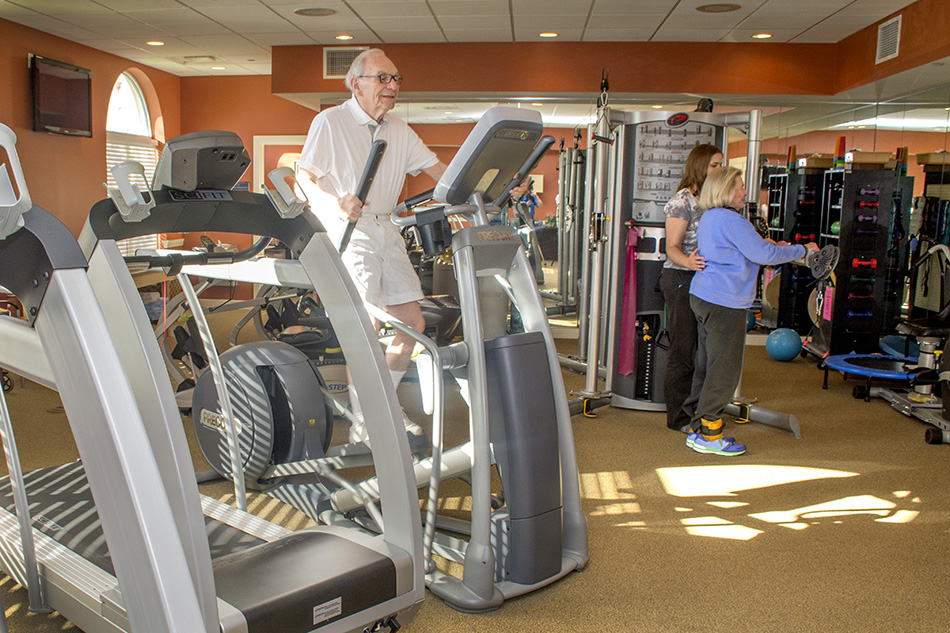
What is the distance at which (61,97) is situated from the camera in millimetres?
7020

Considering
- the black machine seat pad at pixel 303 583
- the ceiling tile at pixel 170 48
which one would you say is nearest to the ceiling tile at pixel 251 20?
the ceiling tile at pixel 170 48

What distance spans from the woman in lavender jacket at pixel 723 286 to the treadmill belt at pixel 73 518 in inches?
94.9

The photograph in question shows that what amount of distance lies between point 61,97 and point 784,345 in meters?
6.65

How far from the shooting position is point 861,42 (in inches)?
254

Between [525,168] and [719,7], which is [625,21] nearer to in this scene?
[719,7]

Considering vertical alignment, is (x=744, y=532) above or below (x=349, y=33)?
below

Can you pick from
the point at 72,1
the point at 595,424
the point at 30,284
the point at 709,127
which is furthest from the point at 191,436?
the point at 72,1

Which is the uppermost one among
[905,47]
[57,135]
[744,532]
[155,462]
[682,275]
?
[905,47]

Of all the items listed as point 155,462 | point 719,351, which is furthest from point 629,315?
point 155,462

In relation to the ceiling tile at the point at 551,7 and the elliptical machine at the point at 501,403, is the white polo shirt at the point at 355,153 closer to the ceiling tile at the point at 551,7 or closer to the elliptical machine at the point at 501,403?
the elliptical machine at the point at 501,403

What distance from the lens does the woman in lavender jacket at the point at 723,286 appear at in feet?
11.7

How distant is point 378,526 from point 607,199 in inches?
99.7

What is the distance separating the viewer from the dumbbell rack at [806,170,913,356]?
551cm

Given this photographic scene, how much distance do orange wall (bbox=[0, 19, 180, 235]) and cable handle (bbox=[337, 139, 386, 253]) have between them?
5.54 m
